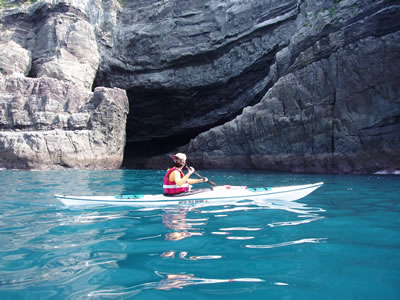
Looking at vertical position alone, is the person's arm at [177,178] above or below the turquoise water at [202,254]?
above

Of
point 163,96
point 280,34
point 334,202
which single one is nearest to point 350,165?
point 334,202

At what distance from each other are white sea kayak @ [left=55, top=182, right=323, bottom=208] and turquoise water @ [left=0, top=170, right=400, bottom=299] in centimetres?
72

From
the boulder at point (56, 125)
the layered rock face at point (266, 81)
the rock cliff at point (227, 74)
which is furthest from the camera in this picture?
the boulder at point (56, 125)

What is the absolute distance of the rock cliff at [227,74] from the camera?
13.0m

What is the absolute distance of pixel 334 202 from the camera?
17.7ft

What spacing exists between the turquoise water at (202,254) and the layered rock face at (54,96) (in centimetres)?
1270

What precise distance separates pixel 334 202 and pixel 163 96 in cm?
2216

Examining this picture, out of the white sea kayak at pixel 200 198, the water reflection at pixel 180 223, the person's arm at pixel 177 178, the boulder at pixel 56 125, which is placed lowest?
the water reflection at pixel 180 223

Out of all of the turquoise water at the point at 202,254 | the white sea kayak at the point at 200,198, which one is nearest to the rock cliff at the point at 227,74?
the white sea kayak at the point at 200,198

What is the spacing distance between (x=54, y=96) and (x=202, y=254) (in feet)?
58.2

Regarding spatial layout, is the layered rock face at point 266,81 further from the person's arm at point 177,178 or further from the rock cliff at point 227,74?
the person's arm at point 177,178

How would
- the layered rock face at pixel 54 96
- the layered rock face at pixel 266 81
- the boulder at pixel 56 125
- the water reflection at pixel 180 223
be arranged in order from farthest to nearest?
the layered rock face at pixel 54 96 < the boulder at pixel 56 125 < the layered rock face at pixel 266 81 < the water reflection at pixel 180 223

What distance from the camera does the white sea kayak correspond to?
5.35 metres

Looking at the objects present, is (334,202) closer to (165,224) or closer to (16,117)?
(165,224)
